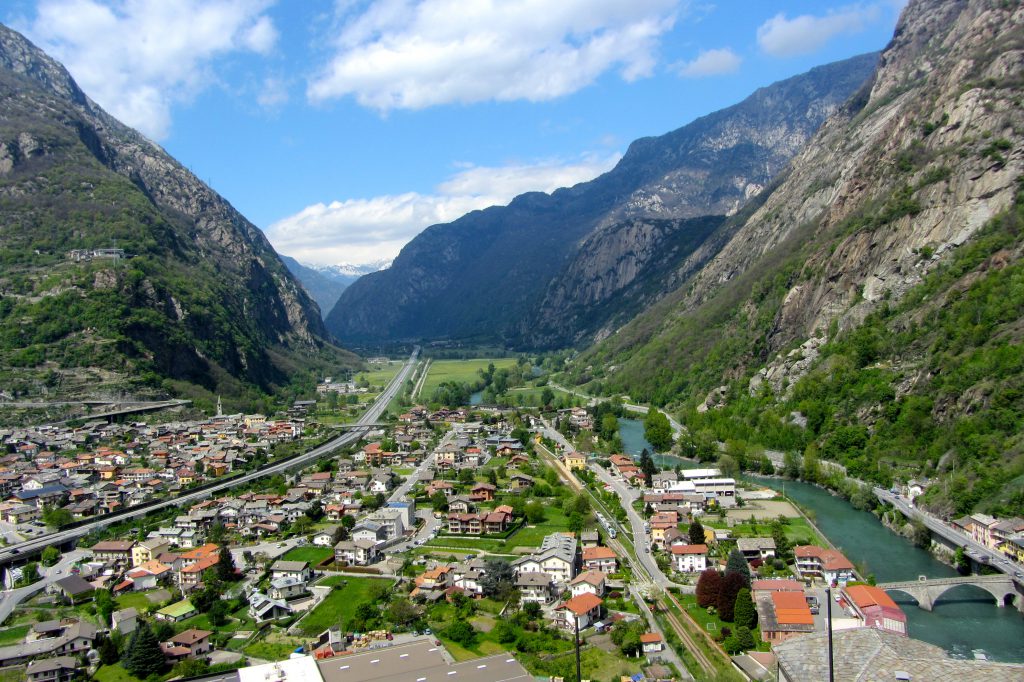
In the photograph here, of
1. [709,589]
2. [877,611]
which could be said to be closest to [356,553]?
[709,589]

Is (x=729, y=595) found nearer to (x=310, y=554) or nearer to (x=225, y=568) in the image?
(x=310, y=554)

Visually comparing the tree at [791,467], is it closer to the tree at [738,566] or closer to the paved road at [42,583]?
the tree at [738,566]

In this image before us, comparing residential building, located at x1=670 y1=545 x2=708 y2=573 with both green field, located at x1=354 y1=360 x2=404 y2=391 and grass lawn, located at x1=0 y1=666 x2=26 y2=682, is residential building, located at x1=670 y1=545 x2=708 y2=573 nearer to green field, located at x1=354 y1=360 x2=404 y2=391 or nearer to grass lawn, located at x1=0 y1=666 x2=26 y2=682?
grass lawn, located at x1=0 y1=666 x2=26 y2=682

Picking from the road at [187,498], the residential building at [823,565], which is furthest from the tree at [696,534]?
the road at [187,498]

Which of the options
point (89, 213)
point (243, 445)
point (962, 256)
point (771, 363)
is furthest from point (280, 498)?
point (89, 213)

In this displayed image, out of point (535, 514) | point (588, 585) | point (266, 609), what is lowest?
point (535, 514)

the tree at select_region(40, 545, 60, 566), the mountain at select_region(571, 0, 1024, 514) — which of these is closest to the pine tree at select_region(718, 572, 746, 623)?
the mountain at select_region(571, 0, 1024, 514)
